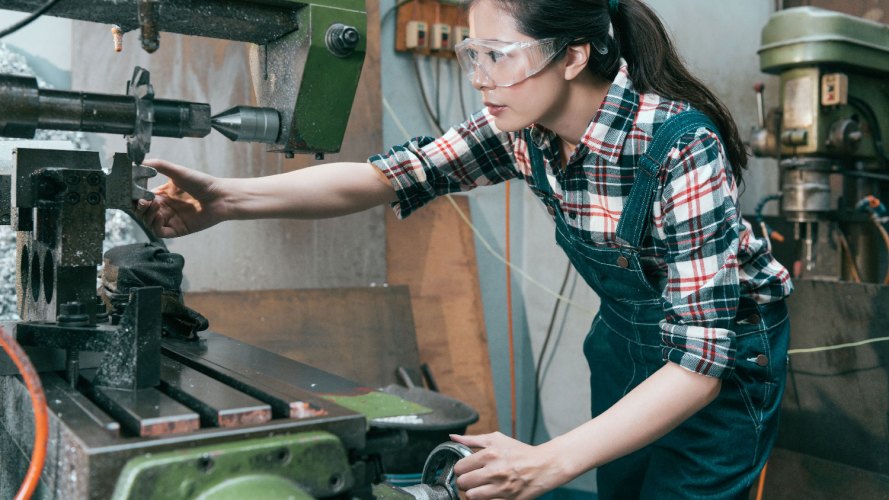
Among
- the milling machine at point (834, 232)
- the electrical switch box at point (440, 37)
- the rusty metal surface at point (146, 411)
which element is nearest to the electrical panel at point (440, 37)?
the electrical switch box at point (440, 37)

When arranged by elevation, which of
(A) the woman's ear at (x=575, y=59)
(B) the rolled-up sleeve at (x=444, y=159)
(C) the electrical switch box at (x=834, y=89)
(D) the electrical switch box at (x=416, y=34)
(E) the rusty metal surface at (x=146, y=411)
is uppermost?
(D) the electrical switch box at (x=416, y=34)

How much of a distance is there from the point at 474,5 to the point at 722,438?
727 millimetres

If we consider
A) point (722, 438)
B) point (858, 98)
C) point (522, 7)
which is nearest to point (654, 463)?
point (722, 438)

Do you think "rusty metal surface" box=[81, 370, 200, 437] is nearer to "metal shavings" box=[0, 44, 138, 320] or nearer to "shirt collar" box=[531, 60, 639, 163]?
Result: "shirt collar" box=[531, 60, 639, 163]

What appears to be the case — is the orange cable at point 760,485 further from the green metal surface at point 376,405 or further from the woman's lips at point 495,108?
the woman's lips at point 495,108

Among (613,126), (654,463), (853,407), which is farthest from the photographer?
(853,407)

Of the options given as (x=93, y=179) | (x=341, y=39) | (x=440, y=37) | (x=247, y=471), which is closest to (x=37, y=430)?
(x=247, y=471)

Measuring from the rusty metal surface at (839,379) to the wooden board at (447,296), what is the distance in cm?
91

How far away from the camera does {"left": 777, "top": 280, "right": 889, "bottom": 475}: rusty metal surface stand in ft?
5.86

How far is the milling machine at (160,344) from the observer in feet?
2.04

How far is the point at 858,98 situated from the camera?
205 centimetres

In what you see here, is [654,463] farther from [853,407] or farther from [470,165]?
[853,407]

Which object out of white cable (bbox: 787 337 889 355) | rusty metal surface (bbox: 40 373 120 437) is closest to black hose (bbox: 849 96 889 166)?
white cable (bbox: 787 337 889 355)

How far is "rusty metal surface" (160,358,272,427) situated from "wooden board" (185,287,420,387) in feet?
4.22
